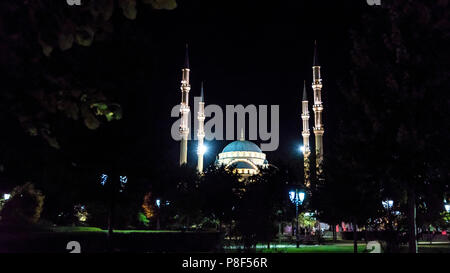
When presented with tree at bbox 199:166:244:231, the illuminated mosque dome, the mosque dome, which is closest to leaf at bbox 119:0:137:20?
tree at bbox 199:166:244:231

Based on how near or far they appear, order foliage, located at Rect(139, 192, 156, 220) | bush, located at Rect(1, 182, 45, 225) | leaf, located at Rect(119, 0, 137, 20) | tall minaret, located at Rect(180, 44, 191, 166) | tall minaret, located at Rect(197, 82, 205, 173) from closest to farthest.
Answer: leaf, located at Rect(119, 0, 137, 20)
bush, located at Rect(1, 182, 45, 225)
foliage, located at Rect(139, 192, 156, 220)
tall minaret, located at Rect(180, 44, 191, 166)
tall minaret, located at Rect(197, 82, 205, 173)

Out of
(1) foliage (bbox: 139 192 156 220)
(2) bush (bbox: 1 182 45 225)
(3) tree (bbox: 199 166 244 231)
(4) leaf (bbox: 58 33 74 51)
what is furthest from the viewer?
(1) foliage (bbox: 139 192 156 220)

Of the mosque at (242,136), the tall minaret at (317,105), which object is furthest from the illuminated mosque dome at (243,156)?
the tall minaret at (317,105)

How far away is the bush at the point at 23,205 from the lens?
870 inches

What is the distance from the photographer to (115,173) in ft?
61.1

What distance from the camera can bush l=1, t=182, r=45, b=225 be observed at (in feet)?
72.5

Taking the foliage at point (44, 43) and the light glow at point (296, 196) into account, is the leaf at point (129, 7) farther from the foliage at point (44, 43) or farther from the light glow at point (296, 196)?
the light glow at point (296, 196)

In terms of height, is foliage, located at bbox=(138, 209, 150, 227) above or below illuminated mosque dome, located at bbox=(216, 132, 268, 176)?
below

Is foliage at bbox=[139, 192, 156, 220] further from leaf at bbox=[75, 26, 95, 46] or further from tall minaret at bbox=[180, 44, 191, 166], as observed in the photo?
leaf at bbox=[75, 26, 95, 46]

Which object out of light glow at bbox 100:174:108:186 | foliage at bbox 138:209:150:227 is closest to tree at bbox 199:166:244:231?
foliage at bbox 138:209:150:227

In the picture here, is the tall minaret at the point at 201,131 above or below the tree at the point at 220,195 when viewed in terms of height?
above

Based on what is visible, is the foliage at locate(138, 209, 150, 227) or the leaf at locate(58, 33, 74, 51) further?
the foliage at locate(138, 209, 150, 227)

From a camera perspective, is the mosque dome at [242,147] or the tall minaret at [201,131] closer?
the tall minaret at [201,131]

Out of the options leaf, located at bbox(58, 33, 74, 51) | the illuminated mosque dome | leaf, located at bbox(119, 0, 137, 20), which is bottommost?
leaf, located at bbox(58, 33, 74, 51)
